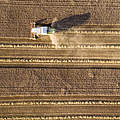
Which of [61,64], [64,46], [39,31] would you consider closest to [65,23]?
[64,46]

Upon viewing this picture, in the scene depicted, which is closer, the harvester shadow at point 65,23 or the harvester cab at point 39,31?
the harvester cab at point 39,31

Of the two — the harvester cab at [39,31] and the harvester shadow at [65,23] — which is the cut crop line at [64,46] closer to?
the harvester cab at [39,31]

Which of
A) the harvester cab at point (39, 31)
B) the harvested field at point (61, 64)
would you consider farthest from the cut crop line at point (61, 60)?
the harvester cab at point (39, 31)

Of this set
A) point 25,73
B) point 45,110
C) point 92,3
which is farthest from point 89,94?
point 92,3

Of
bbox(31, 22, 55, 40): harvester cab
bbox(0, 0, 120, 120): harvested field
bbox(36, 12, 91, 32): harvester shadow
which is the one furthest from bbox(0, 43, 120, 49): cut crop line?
bbox(36, 12, 91, 32): harvester shadow

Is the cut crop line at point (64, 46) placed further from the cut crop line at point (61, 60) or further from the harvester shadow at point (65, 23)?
the harvester shadow at point (65, 23)

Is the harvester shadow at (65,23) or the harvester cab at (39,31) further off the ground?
the harvester shadow at (65,23)

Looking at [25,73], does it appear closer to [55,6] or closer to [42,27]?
[42,27]

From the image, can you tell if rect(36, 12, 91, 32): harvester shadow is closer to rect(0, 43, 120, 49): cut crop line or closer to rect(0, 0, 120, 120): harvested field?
rect(0, 0, 120, 120): harvested field
